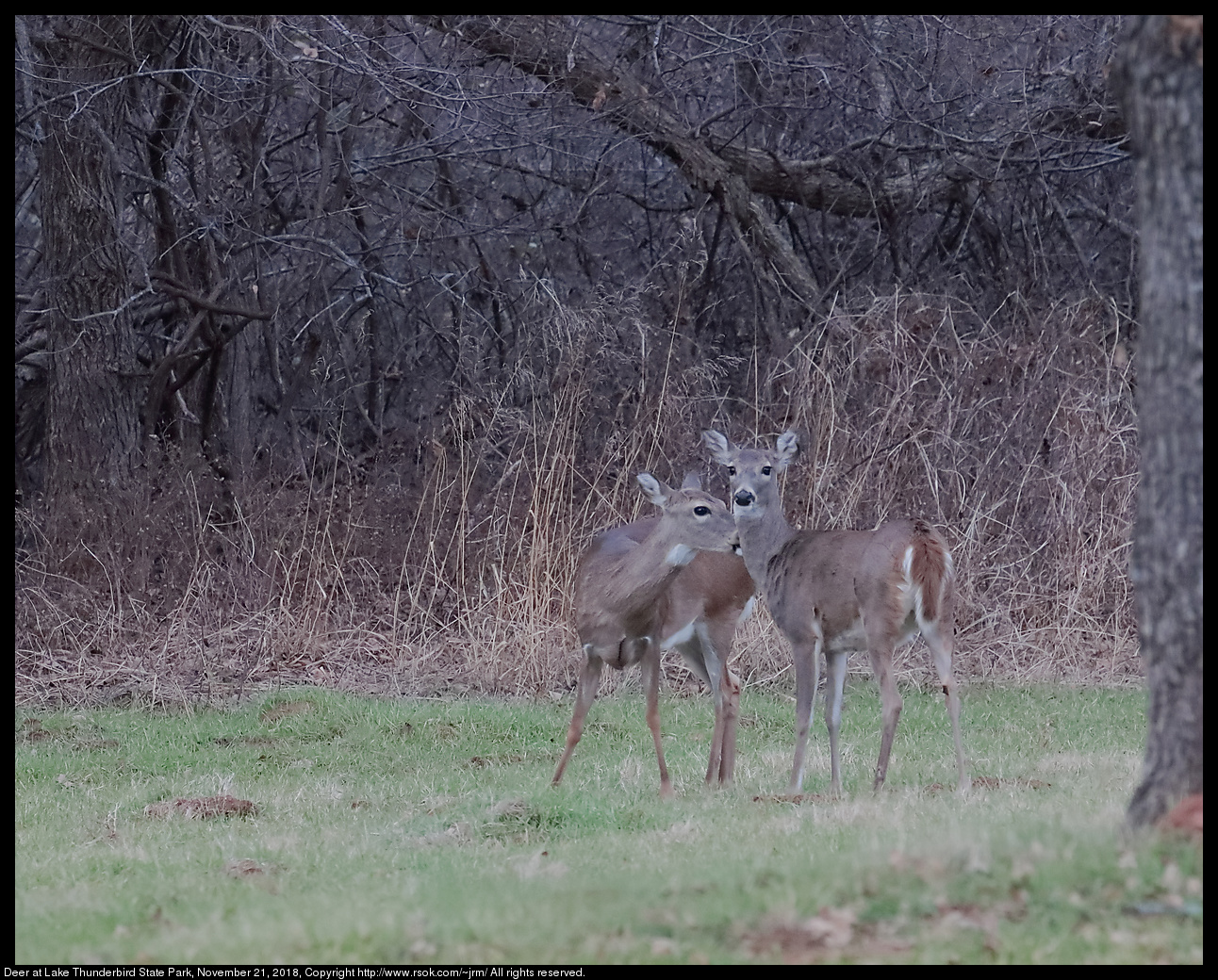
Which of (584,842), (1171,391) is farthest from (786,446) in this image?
(1171,391)

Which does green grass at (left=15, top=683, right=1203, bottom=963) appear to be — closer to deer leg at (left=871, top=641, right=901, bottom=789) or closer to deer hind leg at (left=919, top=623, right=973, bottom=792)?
deer leg at (left=871, top=641, right=901, bottom=789)

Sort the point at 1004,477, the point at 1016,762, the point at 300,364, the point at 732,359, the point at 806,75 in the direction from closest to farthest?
the point at 1016,762 → the point at 1004,477 → the point at 732,359 → the point at 806,75 → the point at 300,364

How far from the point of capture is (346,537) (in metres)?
11.9

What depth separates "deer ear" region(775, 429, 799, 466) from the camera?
8812 mm

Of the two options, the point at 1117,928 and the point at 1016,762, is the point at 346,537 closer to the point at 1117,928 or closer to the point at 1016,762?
the point at 1016,762

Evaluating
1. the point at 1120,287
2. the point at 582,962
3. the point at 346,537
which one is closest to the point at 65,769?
the point at 346,537

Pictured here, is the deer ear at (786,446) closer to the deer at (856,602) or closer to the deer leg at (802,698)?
Answer: the deer at (856,602)

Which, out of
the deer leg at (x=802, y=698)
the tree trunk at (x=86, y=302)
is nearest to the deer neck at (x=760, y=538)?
the deer leg at (x=802, y=698)

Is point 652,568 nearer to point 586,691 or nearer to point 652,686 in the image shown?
point 652,686

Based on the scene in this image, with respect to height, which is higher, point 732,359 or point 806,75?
point 806,75

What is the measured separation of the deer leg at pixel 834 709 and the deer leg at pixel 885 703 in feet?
0.61

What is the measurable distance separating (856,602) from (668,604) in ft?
3.03

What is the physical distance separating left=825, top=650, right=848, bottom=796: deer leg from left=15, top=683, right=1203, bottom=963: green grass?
0.22 meters

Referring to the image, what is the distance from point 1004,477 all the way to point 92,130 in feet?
23.8
